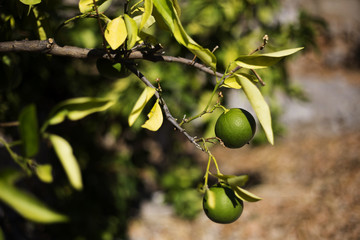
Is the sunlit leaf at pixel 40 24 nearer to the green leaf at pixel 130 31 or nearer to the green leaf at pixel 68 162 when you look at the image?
the green leaf at pixel 130 31

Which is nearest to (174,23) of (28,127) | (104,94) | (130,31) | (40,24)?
(130,31)

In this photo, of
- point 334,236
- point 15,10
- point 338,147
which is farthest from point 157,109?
point 338,147

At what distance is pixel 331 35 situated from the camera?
5.80 metres

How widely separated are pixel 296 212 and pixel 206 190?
1.82m

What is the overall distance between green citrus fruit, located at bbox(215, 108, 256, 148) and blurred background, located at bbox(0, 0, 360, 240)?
0.60 m

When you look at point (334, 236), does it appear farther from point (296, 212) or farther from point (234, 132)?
point (234, 132)

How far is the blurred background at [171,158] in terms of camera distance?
1.78 metres

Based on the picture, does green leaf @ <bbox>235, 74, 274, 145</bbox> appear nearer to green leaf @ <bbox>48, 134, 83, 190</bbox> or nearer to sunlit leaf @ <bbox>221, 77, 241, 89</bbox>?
sunlit leaf @ <bbox>221, 77, 241, 89</bbox>

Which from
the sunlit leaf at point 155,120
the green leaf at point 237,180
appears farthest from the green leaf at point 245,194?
the sunlit leaf at point 155,120

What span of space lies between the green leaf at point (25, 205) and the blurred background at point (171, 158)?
2.18ft

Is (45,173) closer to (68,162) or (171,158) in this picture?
(68,162)

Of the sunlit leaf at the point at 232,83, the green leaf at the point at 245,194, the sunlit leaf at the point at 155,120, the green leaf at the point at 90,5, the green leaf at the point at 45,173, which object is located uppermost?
the green leaf at the point at 90,5

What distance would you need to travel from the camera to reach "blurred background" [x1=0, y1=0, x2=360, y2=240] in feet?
5.84

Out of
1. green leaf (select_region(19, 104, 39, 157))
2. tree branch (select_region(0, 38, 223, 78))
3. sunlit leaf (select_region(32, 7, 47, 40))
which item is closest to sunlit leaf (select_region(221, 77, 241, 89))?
tree branch (select_region(0, 38, 223, 78))
